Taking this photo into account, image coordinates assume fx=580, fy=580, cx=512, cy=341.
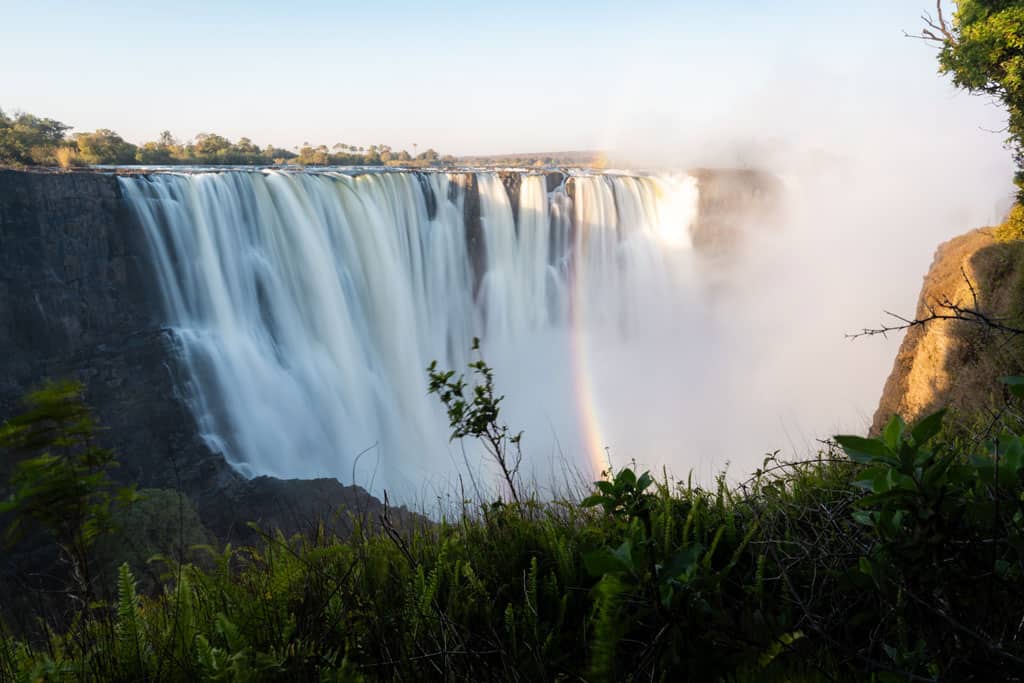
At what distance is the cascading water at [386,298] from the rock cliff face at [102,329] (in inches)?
24.3

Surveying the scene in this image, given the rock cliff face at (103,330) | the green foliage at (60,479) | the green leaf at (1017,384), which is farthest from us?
the rock cliff face at (103,330)

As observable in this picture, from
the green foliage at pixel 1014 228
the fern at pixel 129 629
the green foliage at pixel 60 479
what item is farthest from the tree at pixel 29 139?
the green foliage at pixel 1014 228

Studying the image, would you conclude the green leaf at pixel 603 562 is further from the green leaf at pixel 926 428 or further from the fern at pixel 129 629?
the fern at pixel 129 629

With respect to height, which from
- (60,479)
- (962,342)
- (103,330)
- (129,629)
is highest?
(60,479)

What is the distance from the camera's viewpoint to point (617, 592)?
1.08 metres

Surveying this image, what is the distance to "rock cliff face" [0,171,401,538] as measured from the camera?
512 inches

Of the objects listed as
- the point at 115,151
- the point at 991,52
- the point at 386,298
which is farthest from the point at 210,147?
the point at 991,52

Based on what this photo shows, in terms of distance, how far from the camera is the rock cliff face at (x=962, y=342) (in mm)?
7652

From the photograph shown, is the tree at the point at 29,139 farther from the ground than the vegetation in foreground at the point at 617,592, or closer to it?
farther from the ground

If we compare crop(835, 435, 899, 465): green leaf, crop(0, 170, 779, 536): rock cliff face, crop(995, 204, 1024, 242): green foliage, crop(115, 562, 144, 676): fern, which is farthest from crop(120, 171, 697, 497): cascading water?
crop(995, 204, 1024, 242): green foliage

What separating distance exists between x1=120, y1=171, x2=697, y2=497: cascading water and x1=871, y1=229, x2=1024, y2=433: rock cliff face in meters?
8.07

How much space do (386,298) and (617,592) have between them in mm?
20156

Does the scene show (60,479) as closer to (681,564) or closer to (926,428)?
(681,564)

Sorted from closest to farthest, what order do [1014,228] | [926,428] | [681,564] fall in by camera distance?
[926,428] → [681,564] → [1014,228]
